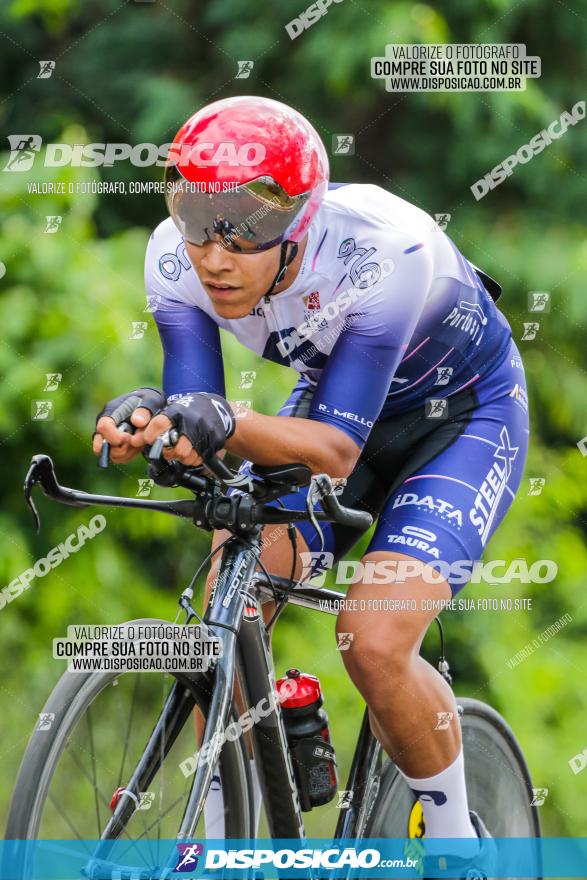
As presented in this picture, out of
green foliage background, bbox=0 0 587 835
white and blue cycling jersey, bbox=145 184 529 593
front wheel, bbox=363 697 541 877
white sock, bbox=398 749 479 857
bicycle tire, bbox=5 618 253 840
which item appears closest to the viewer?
bicycle tire, bbox=5 618 253 840

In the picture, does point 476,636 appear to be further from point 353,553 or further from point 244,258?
point 244,258

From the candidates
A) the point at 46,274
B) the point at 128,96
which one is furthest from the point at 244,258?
the point at 128,96

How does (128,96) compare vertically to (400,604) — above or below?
above

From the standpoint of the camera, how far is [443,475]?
2.90m

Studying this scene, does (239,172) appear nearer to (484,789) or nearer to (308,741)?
(308,741)

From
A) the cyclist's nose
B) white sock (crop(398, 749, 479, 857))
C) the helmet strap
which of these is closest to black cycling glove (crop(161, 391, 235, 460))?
the cyclist's nose

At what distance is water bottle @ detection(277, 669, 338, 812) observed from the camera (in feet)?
9.05

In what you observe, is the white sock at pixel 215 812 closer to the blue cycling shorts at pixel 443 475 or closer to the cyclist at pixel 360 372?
the cyclist at pixel 360 372

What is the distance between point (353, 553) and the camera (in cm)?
564

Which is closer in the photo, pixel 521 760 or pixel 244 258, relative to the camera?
pixel 244 258

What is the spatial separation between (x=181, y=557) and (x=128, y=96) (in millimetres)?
2483

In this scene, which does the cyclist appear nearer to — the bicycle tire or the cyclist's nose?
the cyclist's nose

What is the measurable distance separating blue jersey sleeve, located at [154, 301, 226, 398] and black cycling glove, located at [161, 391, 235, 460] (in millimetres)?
525

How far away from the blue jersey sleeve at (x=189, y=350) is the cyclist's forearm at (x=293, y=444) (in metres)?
0.35
